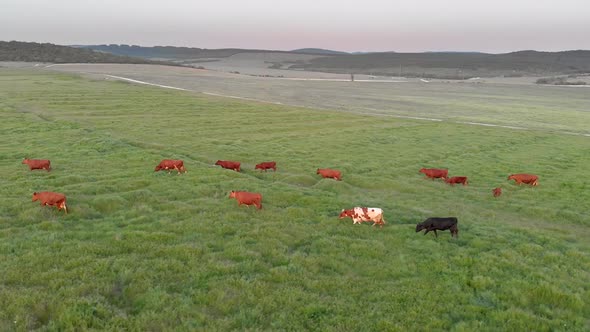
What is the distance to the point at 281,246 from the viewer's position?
12.7 metres

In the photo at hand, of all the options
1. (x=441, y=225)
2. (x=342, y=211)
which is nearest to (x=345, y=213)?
(x=342, y=211)

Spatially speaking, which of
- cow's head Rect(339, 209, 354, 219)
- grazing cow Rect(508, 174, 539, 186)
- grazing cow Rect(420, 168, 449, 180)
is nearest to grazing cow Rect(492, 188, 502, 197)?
grazing cow Rect(508, 174, 539, 186)

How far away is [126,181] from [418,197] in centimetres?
1243

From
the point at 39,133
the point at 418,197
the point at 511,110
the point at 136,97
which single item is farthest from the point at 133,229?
the point at 511,110

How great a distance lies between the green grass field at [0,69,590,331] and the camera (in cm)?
923

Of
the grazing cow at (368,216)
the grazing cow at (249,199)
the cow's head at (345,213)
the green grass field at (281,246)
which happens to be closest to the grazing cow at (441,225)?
the green grass field at (281,246)

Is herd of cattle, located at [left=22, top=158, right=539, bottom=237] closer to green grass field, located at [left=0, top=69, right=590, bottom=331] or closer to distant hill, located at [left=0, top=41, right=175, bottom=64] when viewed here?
green grass field, located at [left=0, top=69, right=590, bottom=331]

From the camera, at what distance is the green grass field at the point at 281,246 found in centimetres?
923

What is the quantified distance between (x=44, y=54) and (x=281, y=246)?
6720 inches

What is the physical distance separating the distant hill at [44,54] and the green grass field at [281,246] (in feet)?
439

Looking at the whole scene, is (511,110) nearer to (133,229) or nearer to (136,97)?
(136,97)

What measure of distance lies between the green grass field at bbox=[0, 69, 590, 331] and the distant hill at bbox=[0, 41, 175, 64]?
13376cm

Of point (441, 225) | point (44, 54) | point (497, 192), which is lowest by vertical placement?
point (497, 192)

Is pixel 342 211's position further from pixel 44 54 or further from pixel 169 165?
pixel 44 54
